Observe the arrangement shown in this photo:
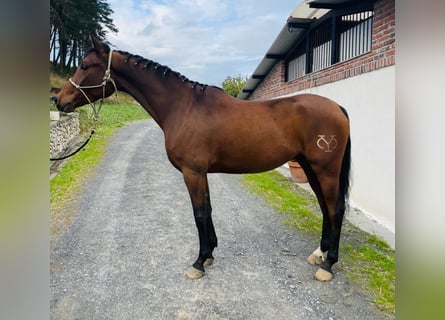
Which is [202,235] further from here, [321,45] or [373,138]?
[321,45]

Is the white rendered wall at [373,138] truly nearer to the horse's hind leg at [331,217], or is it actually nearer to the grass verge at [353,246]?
the grass verge at [353,246]

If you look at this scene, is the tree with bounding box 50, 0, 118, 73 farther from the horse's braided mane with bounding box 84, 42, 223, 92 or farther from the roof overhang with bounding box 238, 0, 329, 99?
the roof overhang with bounding box 238, 0, 329, 99

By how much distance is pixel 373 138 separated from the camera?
335 cm

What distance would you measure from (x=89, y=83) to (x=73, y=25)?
79 centimetres

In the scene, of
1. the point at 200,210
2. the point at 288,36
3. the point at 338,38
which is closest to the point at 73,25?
the point at 200,210

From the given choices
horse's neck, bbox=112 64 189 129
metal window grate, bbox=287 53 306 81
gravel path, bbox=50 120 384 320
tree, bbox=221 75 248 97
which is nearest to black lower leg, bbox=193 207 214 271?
gravel path, bbox=50 120 384 320

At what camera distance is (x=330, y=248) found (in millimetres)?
2520

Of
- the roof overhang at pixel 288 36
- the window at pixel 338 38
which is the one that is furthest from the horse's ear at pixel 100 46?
the window at pixel 338 38

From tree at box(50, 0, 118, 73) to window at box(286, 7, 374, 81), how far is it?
119 inches

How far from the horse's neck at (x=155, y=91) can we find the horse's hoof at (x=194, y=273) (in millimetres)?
1206

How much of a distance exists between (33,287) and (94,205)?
11.4 ft

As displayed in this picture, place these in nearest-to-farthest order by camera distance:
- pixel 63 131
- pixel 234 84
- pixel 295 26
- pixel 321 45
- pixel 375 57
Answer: pixel 63 131 → pixel 375 57 → pixel 295 26 → pixel 321 45 → pixel 234 84

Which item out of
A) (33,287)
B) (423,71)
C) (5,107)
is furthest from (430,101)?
(33,287)

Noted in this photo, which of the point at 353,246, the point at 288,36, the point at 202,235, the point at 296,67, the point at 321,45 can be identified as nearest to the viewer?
the point at 202,235
